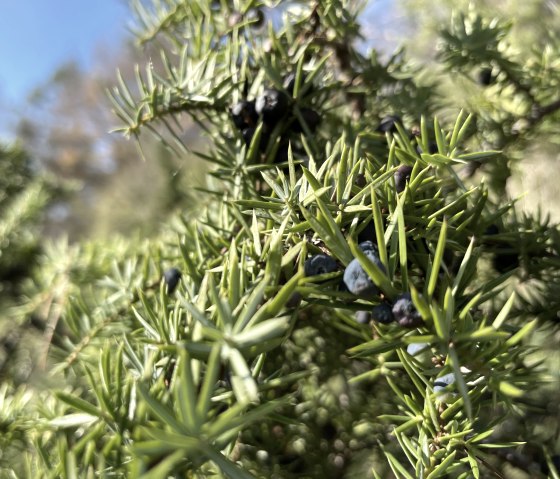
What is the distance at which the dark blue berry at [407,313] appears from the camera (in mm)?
160

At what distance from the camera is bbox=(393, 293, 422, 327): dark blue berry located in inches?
6.3

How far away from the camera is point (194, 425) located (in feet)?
0.39

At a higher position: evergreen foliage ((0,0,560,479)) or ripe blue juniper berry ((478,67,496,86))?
ripe blue juniper berry ((478,67,496,86))

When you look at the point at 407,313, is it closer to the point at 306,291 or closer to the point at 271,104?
the point at 306,291

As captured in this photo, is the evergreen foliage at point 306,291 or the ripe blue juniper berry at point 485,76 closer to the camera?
the evergreen foliage at point 306,291

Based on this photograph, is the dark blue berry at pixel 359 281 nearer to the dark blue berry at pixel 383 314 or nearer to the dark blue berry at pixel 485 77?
the dark blue berry at pixel 383 314

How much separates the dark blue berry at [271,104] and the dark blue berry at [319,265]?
4.7 inches

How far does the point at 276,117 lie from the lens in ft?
0.91

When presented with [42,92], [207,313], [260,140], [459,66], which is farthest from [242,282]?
[42,92]

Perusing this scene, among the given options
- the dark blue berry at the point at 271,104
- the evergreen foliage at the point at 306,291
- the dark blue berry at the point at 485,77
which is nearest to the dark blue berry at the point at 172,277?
the evergreen foliage at the point at 306,291

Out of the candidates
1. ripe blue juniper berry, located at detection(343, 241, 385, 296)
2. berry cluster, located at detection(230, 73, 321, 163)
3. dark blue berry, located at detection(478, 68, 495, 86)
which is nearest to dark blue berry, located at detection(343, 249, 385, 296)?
ripe blue juniper berry, located at detection(343, 241, 385, 296)

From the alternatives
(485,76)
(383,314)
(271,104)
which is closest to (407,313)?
(383,314)

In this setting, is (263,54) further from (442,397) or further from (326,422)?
(326,422)

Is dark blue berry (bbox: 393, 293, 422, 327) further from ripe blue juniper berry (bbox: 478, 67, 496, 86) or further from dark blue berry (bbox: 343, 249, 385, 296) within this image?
ripe blue juniper berry (bbox: 478, 67, 496, 86)
